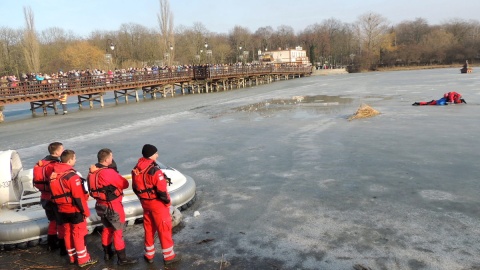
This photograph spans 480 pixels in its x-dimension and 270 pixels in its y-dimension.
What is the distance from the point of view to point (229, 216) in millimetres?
5812

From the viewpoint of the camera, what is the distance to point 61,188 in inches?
165

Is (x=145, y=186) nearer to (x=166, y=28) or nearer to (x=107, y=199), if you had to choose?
(x=107, y=199)

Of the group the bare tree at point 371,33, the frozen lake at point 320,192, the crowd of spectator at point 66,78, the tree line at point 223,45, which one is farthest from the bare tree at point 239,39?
the frozen lake at point 320,192

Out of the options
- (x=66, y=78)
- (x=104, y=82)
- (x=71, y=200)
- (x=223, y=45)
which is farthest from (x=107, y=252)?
(x=223, y=45)

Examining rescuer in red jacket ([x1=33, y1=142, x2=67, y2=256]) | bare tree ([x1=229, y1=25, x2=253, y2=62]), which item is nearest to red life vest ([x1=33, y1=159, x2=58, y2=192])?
rescuer in red jacket ([x1=33, y1=142, x2=67, y2=256])

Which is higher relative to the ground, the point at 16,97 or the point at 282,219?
the point at 16,97

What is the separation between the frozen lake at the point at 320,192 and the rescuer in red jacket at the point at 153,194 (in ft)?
1.41

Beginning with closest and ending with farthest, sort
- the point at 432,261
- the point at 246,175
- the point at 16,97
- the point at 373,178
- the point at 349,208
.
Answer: the point at 432,261, the point at 349,208, the point at 373,178, the point at 246,175, the point at 16,97

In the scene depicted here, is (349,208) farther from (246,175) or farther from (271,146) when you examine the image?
(271,146)

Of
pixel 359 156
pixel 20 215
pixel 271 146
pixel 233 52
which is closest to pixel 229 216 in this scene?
pixel 20 215

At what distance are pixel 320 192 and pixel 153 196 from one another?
341 cm

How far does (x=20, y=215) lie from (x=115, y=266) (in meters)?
1.85

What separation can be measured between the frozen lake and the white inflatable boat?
0.19 meters

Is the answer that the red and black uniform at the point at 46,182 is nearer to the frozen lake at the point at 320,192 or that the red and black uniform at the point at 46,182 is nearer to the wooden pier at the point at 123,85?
the frozen lake at the point at 320,192
